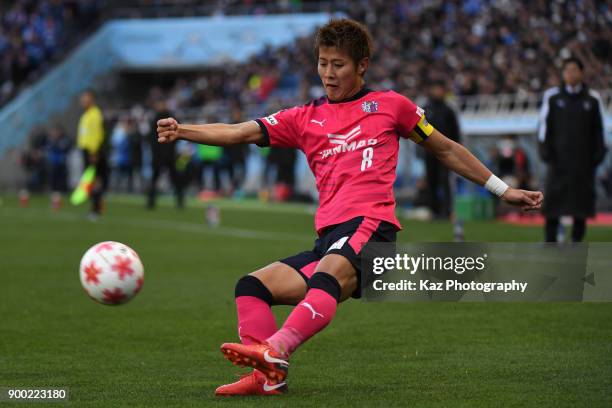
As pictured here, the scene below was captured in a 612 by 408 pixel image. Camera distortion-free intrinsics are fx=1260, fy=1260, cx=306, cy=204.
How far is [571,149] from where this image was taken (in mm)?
14336

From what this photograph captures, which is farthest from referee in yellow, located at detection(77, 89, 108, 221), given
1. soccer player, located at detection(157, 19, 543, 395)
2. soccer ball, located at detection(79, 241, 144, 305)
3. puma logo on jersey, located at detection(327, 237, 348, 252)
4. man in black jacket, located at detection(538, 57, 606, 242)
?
puma logo on jersey, located at detection(327, 237, 348, 252)

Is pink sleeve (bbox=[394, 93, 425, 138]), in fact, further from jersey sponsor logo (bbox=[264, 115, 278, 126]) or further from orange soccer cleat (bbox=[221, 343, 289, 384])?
orange soccer cleat (bbox=[221, 343, 289, 384])

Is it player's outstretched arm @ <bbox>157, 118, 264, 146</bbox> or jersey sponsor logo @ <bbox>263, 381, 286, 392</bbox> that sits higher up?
player's outstretched arm @ <bbox>157, 118, 264, 146</bbox>

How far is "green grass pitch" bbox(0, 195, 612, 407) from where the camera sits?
6.46 meters

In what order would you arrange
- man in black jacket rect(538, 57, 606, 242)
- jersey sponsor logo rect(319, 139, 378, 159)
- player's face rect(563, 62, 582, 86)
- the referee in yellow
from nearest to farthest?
1. jersey sponsor logo rect(319, 139, 378, 159)
2. player's face rect(563, 62, 582, 86)
3. man in black jacket rect(538, 57, 606, 242)
4. the referee in yellow

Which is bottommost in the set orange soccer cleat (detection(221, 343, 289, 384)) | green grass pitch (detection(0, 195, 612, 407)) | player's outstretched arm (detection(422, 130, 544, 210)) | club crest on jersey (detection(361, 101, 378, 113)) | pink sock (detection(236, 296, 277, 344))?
green grass pitch (detection(0, 195, 612, 407))

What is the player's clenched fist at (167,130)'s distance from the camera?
6305 millimetres

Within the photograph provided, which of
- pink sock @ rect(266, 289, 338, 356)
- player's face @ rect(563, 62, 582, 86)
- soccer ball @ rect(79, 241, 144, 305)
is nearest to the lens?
pink sock @ rect(266, 289, 338, 356)

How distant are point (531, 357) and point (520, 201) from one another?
60.3 inches

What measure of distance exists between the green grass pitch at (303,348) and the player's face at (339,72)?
Result: 1.57 meters

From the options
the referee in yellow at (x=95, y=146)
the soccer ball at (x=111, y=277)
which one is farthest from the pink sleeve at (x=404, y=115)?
the referee in yellow at (x=95, y=146)

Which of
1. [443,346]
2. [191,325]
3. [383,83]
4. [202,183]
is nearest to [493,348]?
[443,346]

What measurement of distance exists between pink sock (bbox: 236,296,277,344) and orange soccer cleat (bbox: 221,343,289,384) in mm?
271

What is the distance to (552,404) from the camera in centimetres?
609
